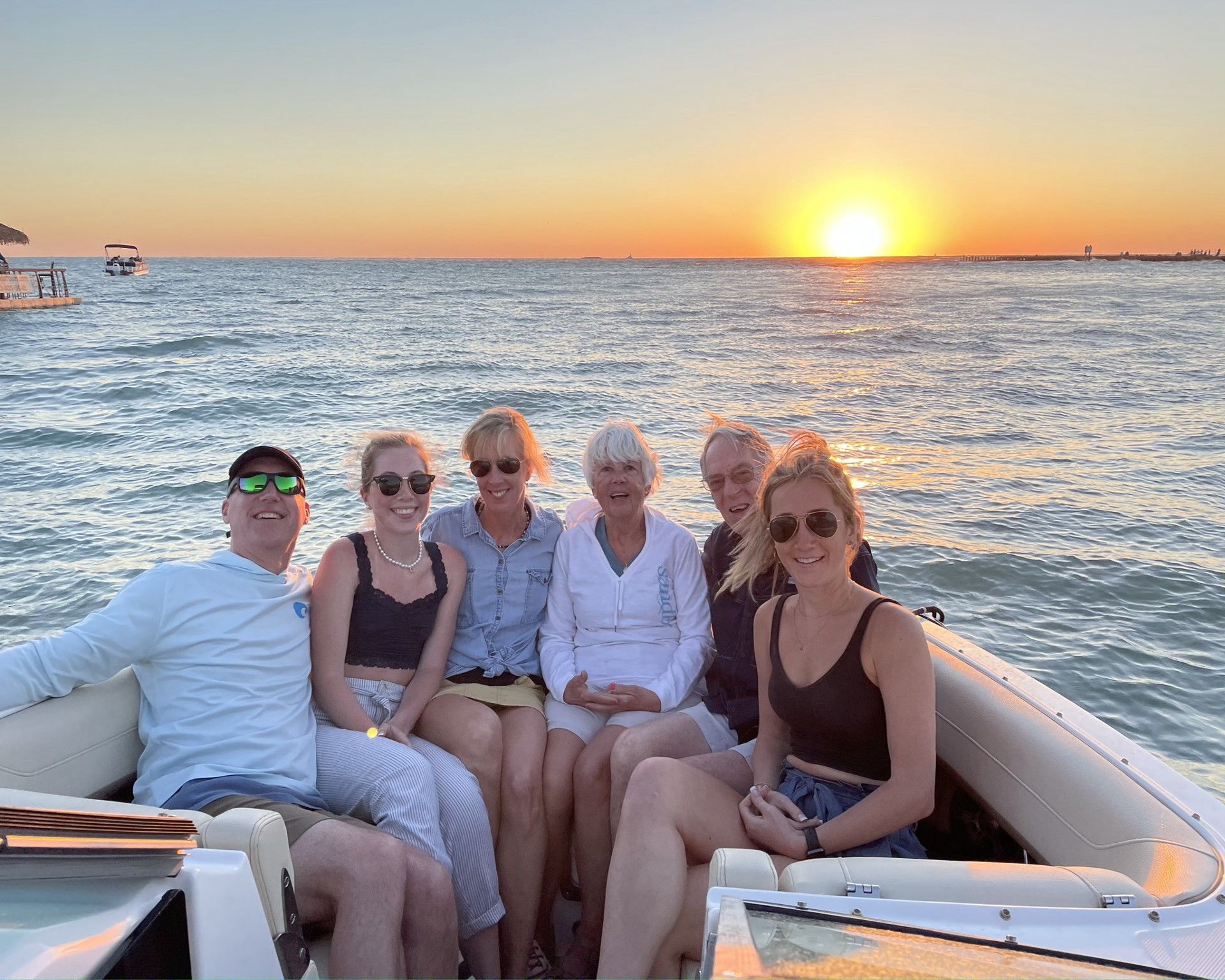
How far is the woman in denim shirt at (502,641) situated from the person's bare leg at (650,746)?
0.87ft

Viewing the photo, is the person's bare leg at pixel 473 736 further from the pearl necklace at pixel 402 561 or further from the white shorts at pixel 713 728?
the white shorts at pixel 713 728

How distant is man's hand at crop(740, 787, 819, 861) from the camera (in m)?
2.23

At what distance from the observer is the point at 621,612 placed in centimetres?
326

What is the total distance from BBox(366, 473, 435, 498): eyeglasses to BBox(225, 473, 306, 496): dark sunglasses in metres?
0.29

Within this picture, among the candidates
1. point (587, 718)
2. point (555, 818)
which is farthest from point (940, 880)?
point (587, 718)

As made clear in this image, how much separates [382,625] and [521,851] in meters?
0.88

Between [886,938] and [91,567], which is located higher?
[886,938]

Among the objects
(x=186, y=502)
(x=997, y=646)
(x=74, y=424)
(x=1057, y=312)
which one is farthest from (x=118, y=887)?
(x=1057, y=312)

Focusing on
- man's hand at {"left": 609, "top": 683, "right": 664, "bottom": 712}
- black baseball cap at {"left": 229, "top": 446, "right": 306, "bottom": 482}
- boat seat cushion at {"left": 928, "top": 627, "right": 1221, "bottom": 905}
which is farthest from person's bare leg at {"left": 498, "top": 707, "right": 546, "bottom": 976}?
boat seat cushion at {"left": 928, "top": 627, "right": 1221, "bottom": 905}

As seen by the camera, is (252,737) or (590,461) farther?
(590,461)

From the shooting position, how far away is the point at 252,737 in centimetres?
249

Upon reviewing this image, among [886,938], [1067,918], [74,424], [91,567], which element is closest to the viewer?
[886,938]

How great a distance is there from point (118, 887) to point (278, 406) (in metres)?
15.0

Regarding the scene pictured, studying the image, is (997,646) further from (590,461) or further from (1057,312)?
(1057,312)
